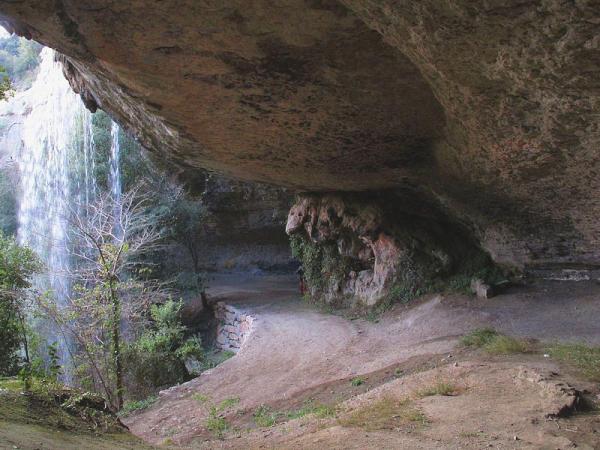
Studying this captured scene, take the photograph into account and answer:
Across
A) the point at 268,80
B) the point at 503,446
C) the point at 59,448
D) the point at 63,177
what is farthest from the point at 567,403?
the point at 63,177

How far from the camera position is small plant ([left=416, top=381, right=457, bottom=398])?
15.8 feet

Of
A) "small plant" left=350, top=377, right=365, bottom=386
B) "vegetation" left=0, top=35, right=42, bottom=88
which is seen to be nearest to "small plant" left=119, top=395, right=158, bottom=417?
"small plant" left=350, top=377, right=365, bottom=386

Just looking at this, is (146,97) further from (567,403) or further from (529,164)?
(567,403)

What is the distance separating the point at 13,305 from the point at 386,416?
326 inches

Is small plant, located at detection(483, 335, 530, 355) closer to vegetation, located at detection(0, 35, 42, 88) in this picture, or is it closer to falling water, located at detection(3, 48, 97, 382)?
falling water, located at detection(3, 48, 97, 382)

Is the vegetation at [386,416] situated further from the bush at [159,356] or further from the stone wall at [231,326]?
the stone wall at [231,326]

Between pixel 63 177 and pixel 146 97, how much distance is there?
42.6 ft

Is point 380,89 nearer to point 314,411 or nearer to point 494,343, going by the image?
point 494,343

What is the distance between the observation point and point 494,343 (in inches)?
255

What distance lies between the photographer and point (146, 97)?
266 inches

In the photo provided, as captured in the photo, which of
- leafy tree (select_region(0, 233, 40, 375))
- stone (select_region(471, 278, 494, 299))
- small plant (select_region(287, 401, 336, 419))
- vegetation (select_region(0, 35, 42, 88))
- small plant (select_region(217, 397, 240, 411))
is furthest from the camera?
vegetation (select_region(0, 35, 42, 88))

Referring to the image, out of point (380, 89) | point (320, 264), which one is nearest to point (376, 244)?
point (320, 264)

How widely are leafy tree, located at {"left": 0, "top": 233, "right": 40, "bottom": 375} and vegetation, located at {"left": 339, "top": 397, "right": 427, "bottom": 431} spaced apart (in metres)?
6.53

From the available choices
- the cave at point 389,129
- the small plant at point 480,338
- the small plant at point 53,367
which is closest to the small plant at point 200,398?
the cave at point 389,129
